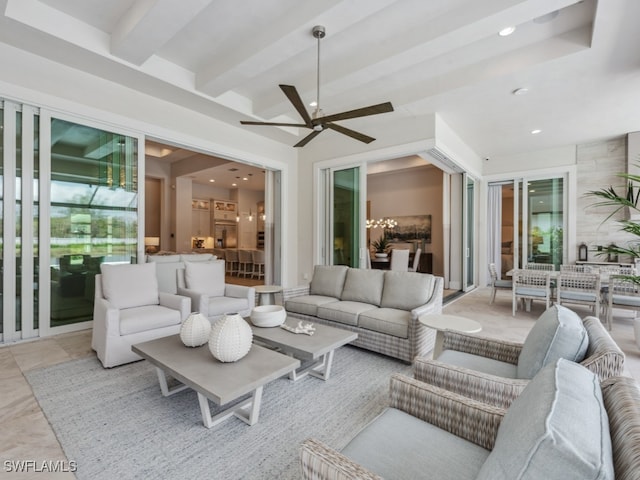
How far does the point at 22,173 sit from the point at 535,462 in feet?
16.0

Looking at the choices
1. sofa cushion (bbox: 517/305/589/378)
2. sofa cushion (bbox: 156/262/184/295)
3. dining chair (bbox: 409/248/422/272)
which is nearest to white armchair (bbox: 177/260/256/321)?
sofa cushion (bbox: 156/262/184/295)

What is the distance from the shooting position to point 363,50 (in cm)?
365

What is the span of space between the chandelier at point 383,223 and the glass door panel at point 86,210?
7.21m

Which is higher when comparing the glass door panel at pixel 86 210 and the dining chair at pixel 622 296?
the glass door panel at pixel 86 210

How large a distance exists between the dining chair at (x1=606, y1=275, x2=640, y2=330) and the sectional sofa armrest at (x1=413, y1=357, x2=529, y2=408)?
3.94 metres

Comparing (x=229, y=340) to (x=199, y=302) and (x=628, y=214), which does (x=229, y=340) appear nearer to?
(x=199, y=302)

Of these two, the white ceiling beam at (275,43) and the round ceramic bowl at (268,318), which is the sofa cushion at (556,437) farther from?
the white ceiling beam at (275,43)

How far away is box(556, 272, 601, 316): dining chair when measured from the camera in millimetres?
4383

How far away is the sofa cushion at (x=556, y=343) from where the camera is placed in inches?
59.6

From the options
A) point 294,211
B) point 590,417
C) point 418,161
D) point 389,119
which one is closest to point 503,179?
point 418,161

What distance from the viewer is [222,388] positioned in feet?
5.76

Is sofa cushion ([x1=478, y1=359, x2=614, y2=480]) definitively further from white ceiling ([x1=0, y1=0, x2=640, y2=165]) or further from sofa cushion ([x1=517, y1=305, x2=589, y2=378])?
white ceiling ([x1=0, y1=0, x2=640, y2=165])
